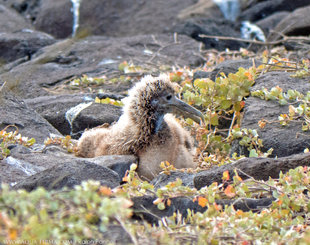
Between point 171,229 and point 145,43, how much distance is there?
30.8 feet

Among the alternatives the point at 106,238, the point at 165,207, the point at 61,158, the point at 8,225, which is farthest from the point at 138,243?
the point at 61,158

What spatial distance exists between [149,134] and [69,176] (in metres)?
1.93

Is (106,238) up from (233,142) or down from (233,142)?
up

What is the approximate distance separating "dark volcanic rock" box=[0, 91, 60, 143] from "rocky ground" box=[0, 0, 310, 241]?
0.04ft

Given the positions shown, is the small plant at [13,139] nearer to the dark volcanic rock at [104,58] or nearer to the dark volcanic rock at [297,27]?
the dark volcanic rock at [104,58]

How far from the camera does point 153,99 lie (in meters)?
6.28

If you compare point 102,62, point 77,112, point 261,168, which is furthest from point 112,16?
point 261,168

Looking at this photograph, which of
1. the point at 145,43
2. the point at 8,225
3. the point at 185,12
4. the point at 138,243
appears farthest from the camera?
the point at 185,12

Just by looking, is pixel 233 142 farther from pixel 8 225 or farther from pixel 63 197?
pixel 8 225

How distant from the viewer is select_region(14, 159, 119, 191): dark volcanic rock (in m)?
4.33

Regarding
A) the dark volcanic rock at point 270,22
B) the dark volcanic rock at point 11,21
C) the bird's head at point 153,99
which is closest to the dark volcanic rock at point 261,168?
the bird's head at point 153,99

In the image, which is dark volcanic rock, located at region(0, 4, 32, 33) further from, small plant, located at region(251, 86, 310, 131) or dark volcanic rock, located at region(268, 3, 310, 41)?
small plant, located at region(251, 86, 310, 131)

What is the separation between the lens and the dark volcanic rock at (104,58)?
1026cm

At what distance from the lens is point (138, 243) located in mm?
3031
